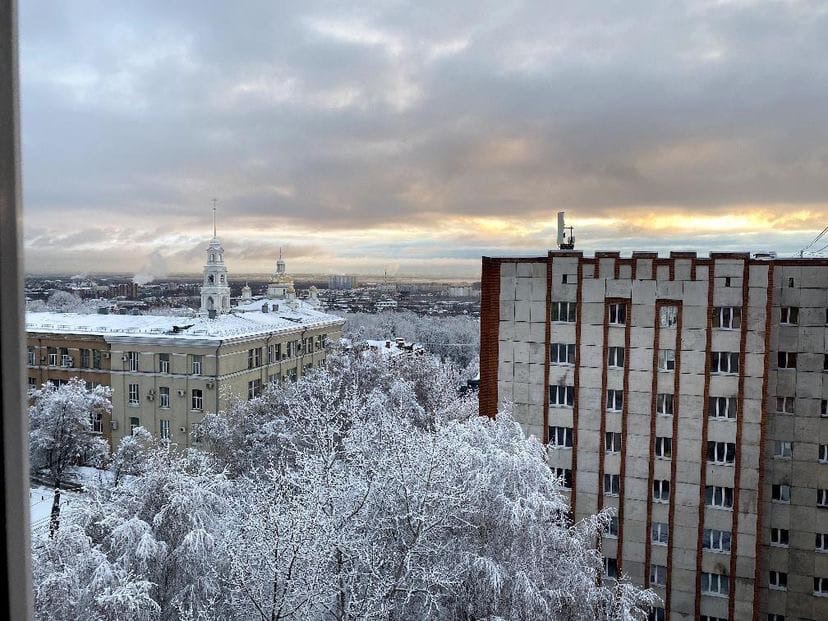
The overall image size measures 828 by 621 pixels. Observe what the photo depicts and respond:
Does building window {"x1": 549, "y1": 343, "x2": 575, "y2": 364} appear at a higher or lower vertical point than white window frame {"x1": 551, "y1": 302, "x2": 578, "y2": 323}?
lower

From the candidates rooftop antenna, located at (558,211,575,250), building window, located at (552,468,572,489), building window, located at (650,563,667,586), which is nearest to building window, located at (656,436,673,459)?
building window, located at (552,468,572,489)

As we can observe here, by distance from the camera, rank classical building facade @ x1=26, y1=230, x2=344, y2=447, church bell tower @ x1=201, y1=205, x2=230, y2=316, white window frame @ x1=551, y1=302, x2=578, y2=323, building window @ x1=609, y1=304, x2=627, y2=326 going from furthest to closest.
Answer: church bell tower @ x1=201, y1=205, x2=230, y2=316 → classical building facade @ x1=26, y1=230, x2=344, y2=447 → white window frame @ x1=551, y1=302, x2=578, y2=323 → building window @ x1=609, y1=304, x2=627, y2=326

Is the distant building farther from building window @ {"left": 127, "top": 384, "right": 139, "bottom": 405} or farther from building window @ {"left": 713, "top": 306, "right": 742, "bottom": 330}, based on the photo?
building window @ {"left": 713, "top": 306, "right": 742, "bottom": 330}

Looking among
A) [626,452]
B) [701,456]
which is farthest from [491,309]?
[701,456]

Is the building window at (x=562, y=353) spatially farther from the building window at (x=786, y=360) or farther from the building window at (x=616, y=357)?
the building window at (x=786, y=360)

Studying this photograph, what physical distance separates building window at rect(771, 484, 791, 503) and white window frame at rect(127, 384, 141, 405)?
409 inches

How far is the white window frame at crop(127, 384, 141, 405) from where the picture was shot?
1188 cm

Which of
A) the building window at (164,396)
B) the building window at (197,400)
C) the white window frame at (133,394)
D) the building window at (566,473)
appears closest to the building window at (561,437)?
the building window at (566,473)

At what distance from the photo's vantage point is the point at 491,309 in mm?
7309

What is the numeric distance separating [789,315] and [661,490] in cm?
231

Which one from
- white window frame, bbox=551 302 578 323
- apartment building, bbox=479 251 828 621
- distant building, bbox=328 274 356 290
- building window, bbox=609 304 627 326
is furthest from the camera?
distant building, bbox=328 274 356 290

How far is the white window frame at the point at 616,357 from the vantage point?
696 cm

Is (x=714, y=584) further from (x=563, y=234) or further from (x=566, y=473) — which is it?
(x=563, y=234)

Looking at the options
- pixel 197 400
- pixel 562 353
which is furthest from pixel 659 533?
pixel 197 400
